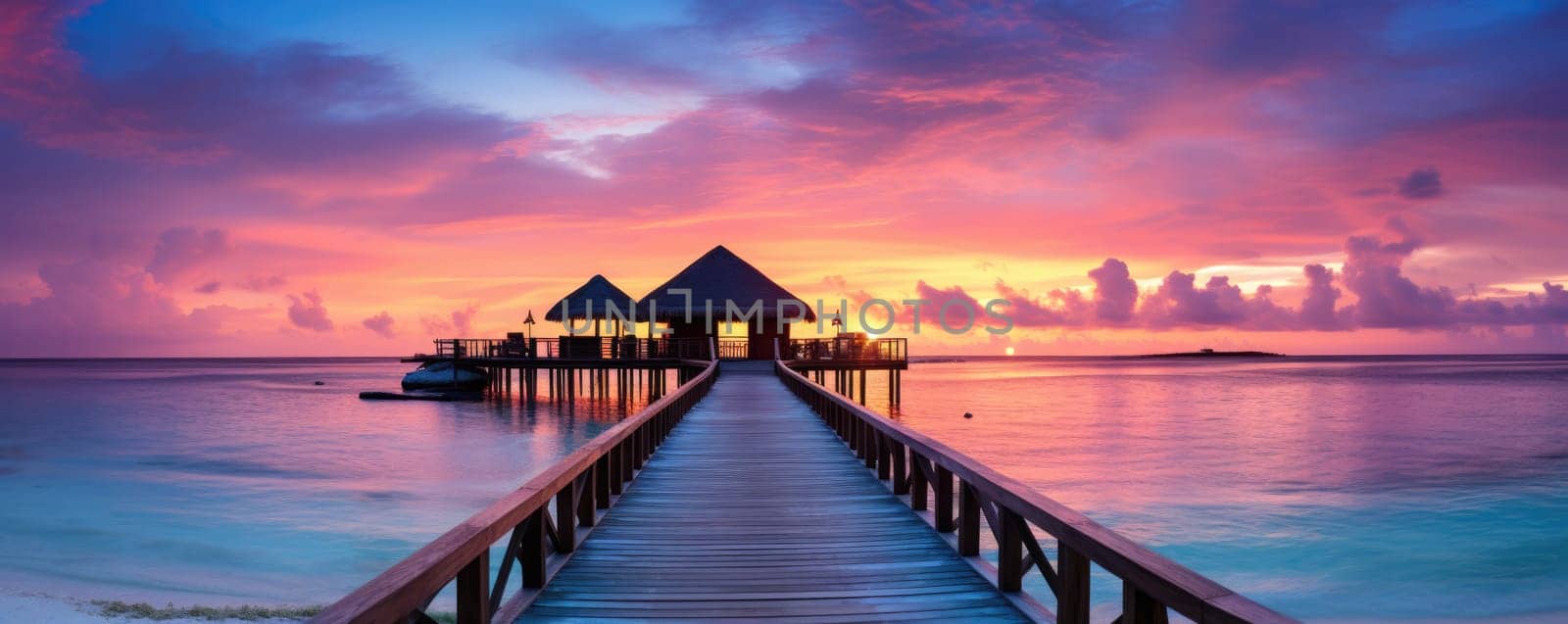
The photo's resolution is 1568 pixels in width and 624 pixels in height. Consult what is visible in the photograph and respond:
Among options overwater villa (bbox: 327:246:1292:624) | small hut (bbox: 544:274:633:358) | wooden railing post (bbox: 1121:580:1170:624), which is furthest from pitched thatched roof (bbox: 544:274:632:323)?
wooden railing post (bbox: 1121:580:1170:624)

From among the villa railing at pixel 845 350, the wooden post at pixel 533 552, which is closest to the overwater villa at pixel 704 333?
the villa railing at pixel 845 350

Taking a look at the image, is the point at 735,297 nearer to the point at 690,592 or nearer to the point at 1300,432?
the point at 1300,432

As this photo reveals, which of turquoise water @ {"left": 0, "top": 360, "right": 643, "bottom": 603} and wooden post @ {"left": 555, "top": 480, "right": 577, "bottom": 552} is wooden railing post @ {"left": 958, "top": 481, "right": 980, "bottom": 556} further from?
turquoise water @ {"left": 0, "top": 360, "right": 643, "bottom": 603}

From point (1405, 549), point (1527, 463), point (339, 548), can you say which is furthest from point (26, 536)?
point (1527, 463)

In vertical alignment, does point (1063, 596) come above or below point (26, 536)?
above

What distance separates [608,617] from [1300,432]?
3710cm

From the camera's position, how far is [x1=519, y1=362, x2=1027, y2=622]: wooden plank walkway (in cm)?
448

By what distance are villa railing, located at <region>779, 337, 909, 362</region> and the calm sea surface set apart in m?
3.29

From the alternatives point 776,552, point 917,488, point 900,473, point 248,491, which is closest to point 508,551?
point 776,552

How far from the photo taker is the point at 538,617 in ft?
14.1

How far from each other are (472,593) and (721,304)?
32901 millimetres

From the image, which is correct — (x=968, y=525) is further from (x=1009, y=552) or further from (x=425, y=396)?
(x=425, y=396)

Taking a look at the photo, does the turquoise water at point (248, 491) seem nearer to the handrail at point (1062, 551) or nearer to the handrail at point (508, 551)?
the handrail at point (508, 551)

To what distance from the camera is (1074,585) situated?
382cm
